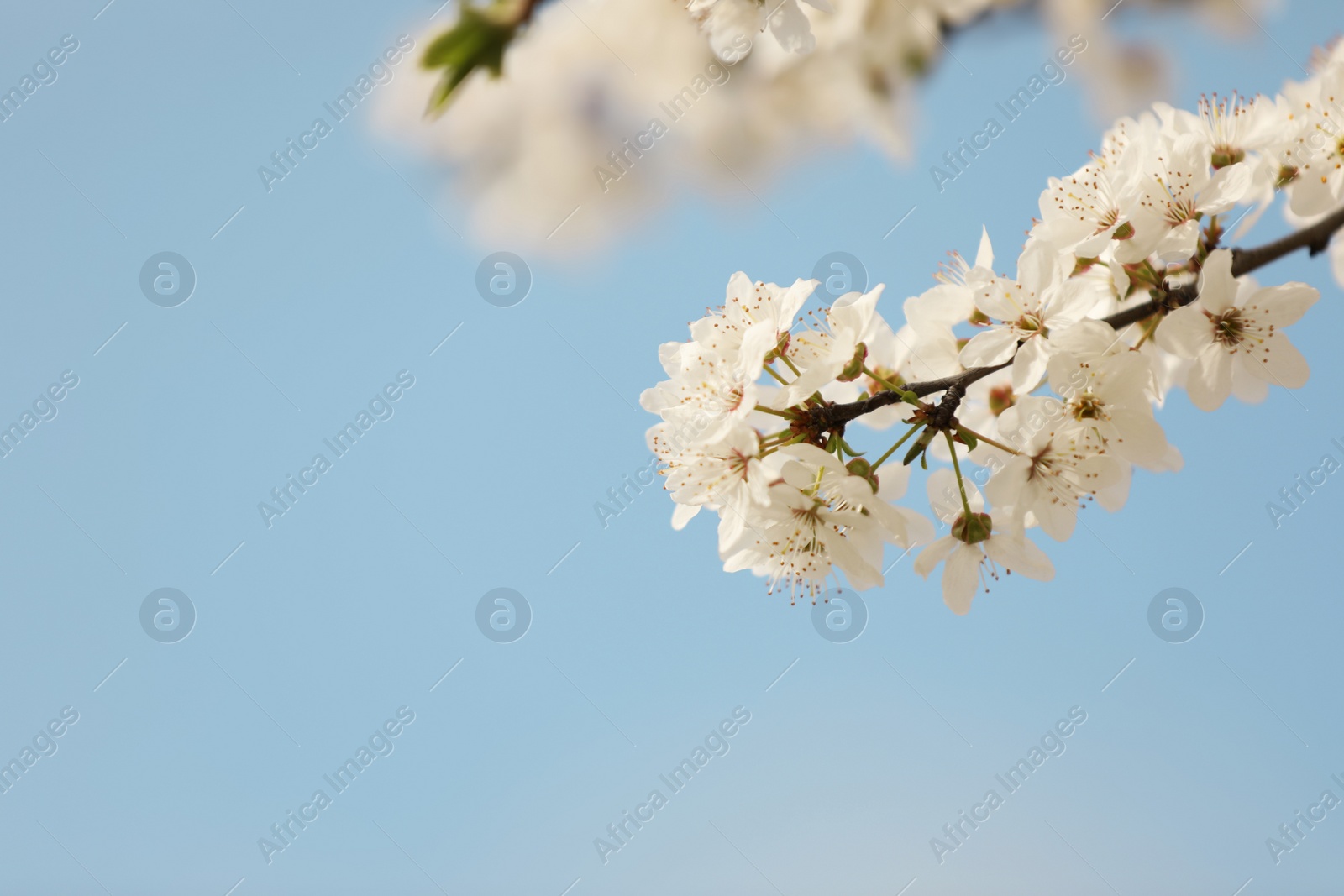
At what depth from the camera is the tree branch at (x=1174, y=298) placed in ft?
2.42

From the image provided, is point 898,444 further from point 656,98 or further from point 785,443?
point 656,98

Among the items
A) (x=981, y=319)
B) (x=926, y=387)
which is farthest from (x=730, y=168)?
(x=926, y=387)

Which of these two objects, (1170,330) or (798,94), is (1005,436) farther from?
(798,94)

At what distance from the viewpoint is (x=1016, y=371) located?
2.35 ft

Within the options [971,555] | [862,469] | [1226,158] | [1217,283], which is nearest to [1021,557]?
[971,555]

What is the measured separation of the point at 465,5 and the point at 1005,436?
1.40 m

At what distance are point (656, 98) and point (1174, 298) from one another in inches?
50.0

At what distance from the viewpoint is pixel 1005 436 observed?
718 mm

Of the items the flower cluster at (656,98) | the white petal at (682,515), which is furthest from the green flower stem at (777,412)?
the flower cluster at (656,98)

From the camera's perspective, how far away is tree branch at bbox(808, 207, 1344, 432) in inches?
29.1

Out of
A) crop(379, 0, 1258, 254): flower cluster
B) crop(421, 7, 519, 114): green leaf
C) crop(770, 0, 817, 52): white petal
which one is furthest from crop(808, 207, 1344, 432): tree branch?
crop(379, 0, 1258, 254): flower cluster

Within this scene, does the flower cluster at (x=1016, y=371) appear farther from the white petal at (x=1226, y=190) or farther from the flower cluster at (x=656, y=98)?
the flower cluster at (x=656, y=98)

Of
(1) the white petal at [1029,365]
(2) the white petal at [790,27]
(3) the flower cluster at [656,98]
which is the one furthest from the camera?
(3) the flower cluster at [656,98]

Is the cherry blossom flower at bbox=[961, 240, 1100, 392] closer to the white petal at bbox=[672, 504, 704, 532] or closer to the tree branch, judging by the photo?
the tree branch
